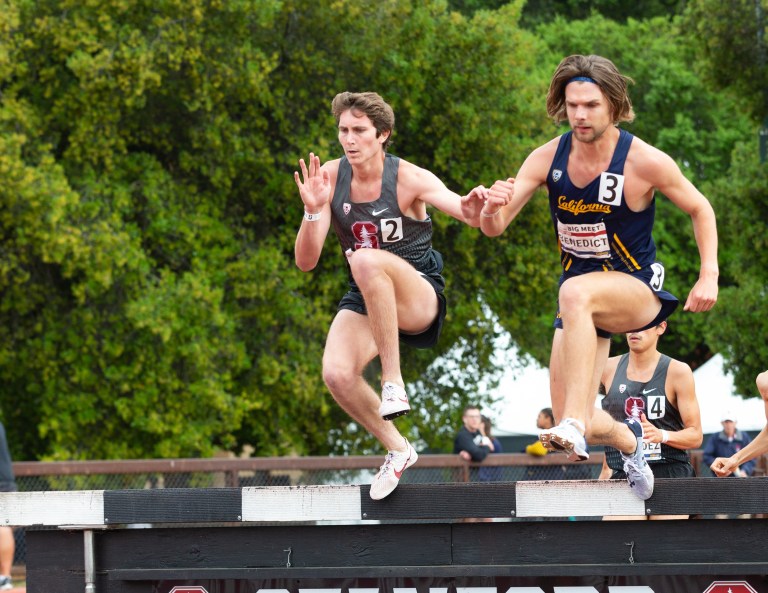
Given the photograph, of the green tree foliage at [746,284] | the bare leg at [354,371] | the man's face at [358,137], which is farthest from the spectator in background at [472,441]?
the green tree foliage at [746,284]

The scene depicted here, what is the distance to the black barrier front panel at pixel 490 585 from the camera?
4.33 m

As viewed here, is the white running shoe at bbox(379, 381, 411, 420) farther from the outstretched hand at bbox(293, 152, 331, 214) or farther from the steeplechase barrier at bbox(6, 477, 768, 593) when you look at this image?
the outstretched hand at bbox(293, 152, 331, 214)

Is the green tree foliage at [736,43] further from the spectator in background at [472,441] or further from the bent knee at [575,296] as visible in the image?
the bent knee at [575,296]

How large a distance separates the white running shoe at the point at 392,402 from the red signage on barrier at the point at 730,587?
4.88ft

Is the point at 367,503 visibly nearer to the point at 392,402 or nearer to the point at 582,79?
the point at 392,402

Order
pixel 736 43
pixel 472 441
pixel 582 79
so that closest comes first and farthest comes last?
pixel 582 79 < pixel 472 441 < pixel 736 43

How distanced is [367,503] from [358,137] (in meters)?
1.76

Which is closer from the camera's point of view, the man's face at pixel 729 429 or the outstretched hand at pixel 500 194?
the outstretched hand at pixel 500 194

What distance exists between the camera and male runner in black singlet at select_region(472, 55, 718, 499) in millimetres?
5027

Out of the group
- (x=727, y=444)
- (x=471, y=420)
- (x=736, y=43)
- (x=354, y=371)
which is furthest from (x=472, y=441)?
(x=736, y=43)

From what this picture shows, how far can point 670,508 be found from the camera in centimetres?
445

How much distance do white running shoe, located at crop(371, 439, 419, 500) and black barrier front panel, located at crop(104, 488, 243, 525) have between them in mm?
529

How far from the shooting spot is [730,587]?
4320mm

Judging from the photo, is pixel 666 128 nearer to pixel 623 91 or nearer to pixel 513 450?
pixel 513 450
